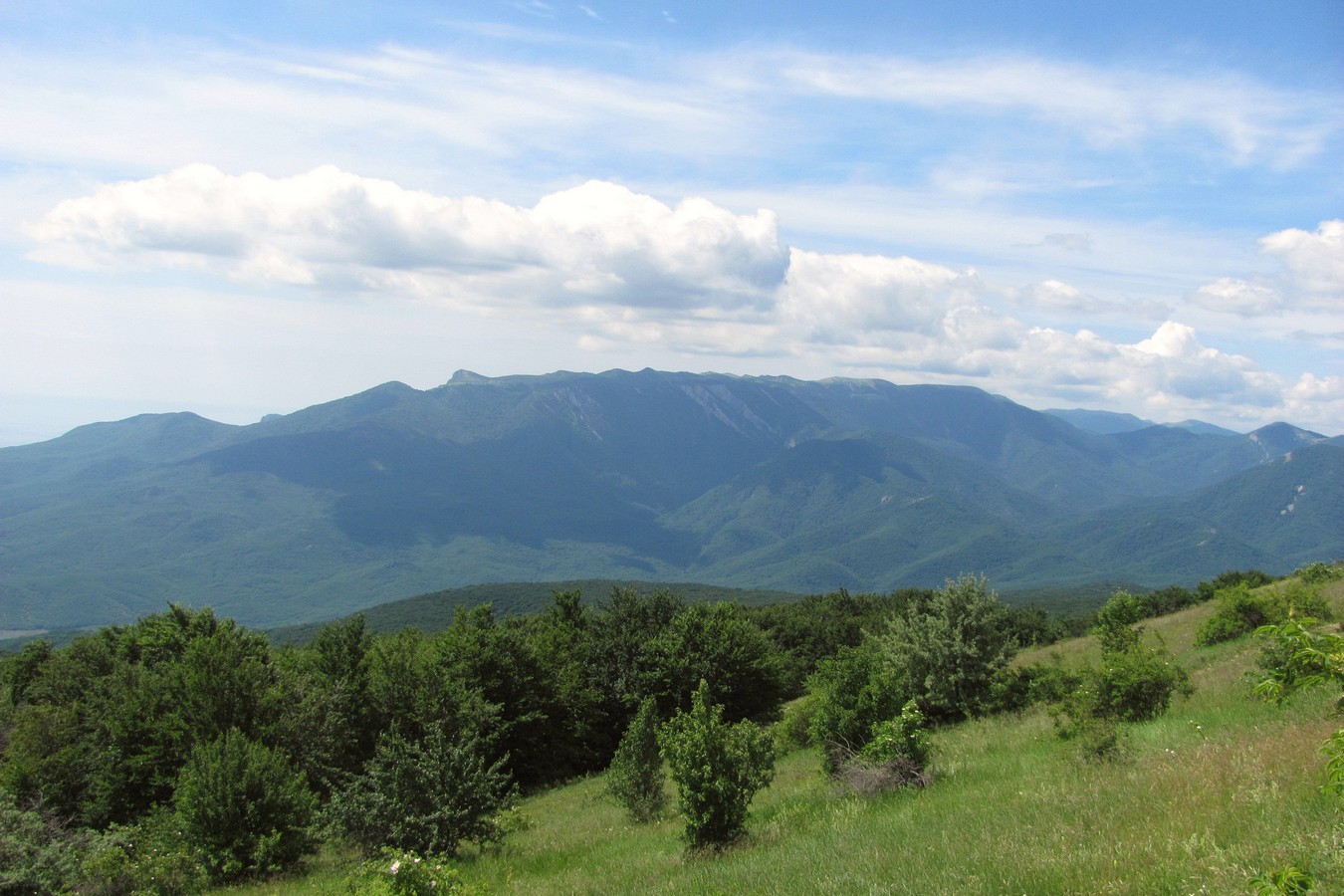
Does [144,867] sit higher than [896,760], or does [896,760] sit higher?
[896,760]

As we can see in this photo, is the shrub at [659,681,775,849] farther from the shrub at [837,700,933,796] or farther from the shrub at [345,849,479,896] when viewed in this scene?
the shrub at [345,849,479,896]

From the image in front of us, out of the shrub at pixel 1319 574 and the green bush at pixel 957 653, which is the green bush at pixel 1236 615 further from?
the green bush at pixel 957 653

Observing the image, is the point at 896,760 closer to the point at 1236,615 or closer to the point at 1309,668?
the point at 1309,668

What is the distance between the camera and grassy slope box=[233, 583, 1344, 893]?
22.9ft

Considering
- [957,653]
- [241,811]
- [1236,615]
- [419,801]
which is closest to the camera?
[419,801]

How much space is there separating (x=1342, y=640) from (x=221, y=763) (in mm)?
20779

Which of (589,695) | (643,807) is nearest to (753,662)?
(589,695)

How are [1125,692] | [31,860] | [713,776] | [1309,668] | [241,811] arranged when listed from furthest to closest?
[241,811] → [31,860] → [1125,692] → [713,776] → [1309,668]

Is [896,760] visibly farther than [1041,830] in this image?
Yes

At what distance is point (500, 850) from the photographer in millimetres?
16297

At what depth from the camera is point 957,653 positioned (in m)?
24.6

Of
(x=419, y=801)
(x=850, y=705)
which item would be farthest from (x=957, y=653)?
(x=419, y=801)

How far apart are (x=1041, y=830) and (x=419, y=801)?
447 inches

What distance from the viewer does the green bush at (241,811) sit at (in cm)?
1742
